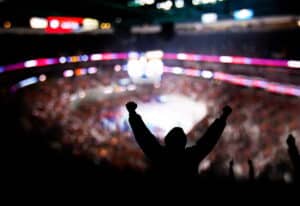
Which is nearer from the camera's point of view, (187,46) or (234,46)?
(234,46)

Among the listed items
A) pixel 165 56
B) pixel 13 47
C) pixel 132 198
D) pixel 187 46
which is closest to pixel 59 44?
pixel 13 47

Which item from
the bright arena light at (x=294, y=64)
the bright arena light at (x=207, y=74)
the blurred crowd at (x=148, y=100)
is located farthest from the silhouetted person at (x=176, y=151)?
the bright arena light at (x=207, y=74)

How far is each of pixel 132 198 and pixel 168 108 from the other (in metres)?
11.7

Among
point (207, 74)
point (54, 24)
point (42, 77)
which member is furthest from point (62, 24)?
point (207, 74)

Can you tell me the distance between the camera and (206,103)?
17.4 m

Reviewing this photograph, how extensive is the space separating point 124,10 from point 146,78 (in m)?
3.87

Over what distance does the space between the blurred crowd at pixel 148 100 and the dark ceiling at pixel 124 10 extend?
329 centimetres

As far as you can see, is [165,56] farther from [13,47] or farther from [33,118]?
[33,118]

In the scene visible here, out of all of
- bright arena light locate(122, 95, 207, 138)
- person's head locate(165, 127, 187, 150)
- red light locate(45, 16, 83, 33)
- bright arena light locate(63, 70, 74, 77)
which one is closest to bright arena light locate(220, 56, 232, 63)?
bright arena light locate(122, 95, 207, 138)

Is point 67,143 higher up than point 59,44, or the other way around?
point 59,44

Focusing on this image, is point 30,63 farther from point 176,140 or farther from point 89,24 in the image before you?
point 176,140

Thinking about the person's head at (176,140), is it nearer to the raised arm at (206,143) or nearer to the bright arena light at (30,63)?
the raised arm at (206,143)

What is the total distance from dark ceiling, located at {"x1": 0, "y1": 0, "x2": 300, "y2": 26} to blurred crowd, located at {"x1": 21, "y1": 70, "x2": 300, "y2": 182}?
329cm

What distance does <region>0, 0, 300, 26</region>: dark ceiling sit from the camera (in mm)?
13625
